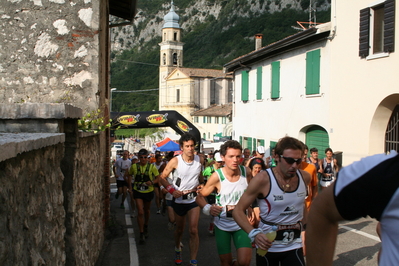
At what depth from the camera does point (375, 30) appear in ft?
46.3

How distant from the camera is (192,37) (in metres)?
123

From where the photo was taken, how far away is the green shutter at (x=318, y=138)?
17141 mm

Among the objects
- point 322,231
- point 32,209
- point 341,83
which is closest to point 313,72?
point 341,83

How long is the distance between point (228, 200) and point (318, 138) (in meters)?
12.7

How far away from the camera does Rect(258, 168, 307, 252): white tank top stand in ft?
14.4

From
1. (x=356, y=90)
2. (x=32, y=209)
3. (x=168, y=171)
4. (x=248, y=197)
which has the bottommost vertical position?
(x=168, y=171)

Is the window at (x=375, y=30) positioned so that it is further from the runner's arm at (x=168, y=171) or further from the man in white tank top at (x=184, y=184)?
the runner's arm at (x=168, y=171)

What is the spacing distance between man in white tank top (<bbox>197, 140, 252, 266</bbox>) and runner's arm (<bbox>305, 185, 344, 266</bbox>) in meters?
3.59

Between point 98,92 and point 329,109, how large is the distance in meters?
10.9

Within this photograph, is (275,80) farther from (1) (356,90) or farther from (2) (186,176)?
(2) (186,176)

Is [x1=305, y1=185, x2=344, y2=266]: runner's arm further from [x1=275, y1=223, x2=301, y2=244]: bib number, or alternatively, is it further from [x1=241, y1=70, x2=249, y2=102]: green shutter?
[x1=241, y1=70, x2=249, y2=102]: green shutter

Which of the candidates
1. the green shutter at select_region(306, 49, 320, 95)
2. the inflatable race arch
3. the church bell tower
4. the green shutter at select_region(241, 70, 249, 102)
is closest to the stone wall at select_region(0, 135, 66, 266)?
the inflatable race arch

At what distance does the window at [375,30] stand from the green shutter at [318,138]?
3737 millimetres

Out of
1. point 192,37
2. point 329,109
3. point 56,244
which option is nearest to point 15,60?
point 56,244
